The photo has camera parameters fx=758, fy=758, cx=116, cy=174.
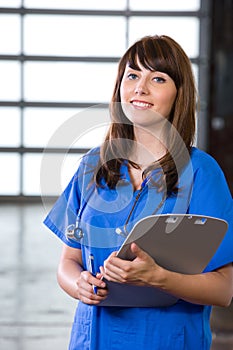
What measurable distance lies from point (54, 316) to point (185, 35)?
7028mm

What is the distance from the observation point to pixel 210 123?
1157 centimetres

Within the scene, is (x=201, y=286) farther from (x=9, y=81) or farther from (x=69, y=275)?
(x=9, y=81)

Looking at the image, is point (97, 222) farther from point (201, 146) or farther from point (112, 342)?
point (201, 146)

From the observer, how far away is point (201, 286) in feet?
5.34

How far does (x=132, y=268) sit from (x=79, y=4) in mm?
10158

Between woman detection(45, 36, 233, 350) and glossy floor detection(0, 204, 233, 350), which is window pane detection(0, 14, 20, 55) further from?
woman detection(45, 36, 233, 350)

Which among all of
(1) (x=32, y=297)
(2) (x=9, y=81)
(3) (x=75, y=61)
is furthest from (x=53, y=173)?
(2) (x=9, y=81)

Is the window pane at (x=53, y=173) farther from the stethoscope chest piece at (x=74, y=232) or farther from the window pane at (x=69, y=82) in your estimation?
the window pane at (x=69, y=82)

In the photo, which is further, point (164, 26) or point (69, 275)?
point (164, 26)

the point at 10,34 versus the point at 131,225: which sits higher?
the point at 131,225

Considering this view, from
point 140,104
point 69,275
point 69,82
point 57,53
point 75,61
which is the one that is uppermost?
point 140,104

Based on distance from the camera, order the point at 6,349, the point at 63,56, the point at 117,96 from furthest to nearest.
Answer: the point at 63,56
the point at 6,349
the point at 117,96

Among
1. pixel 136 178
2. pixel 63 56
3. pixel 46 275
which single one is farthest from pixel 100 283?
pixel 63 56

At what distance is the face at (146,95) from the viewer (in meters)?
1.72
